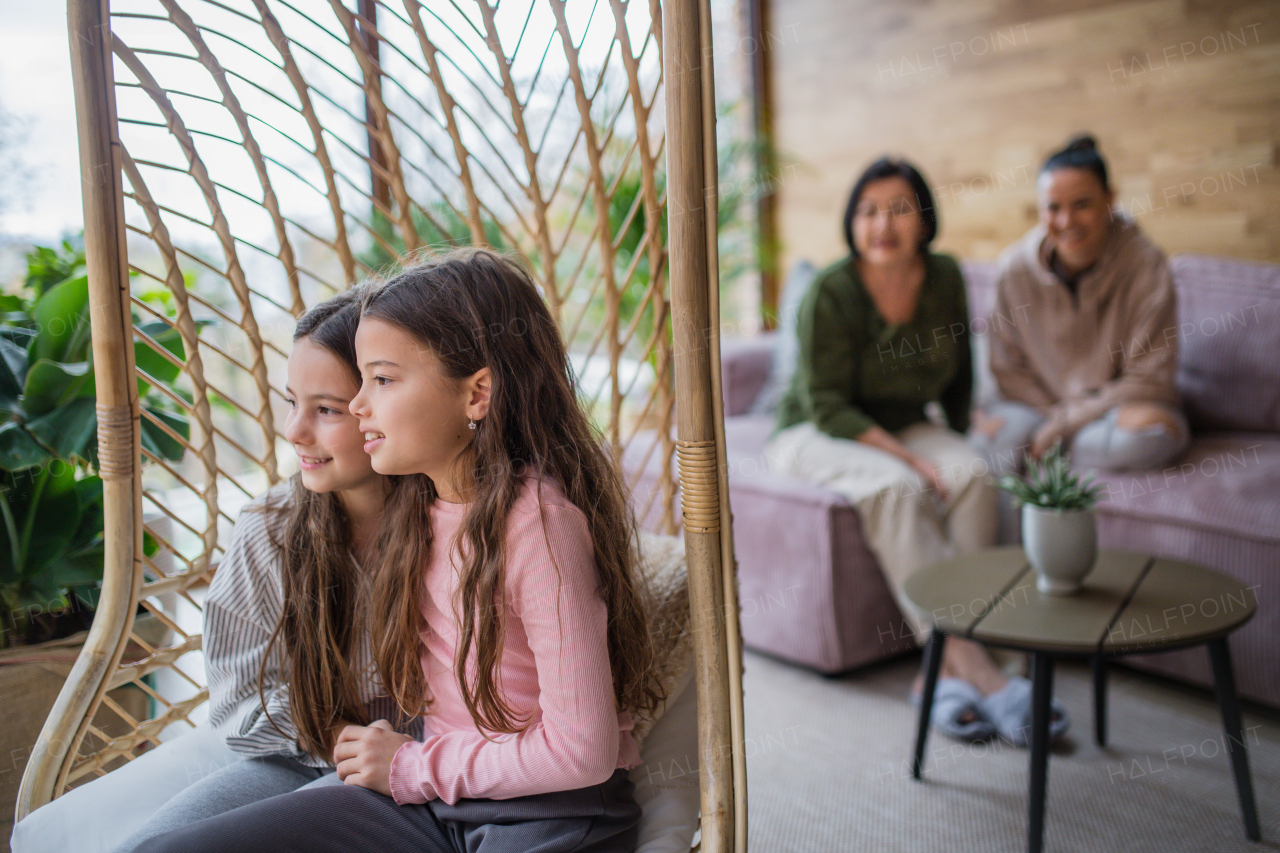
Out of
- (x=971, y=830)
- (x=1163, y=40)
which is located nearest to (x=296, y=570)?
(x=971, y=830)

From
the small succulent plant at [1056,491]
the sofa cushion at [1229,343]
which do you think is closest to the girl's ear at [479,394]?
the small succulent plant at [1056,491]

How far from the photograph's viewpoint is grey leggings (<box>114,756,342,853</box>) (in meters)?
0.82

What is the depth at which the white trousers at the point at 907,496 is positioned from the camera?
1.89m

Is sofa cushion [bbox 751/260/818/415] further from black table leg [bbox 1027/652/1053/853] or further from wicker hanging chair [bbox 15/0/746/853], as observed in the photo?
wicker hanging chair [bbox 15/0/746/853]

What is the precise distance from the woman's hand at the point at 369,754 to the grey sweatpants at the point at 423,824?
12 millimetres

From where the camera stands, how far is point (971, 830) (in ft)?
4.78

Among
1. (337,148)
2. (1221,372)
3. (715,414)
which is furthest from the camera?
(337,148)

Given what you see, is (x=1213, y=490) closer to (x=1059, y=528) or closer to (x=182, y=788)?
(x=1059, y=528)

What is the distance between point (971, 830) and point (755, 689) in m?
0.59

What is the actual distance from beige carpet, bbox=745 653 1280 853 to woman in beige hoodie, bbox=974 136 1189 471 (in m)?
0.53

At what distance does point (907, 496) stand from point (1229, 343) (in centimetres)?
88

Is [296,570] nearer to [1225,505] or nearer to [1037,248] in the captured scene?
[1225,505]

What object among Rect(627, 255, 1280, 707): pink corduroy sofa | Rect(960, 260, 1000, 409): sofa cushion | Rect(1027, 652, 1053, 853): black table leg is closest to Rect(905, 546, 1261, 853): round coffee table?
Rect(1027, 652, 1053, 853): black table leg

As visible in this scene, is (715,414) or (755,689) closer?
(715,414)
